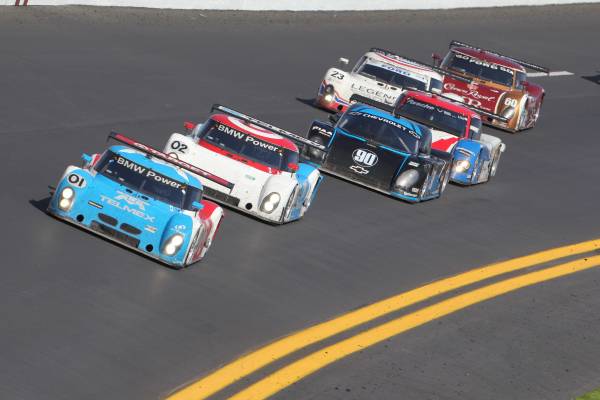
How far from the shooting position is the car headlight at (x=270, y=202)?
1755cm

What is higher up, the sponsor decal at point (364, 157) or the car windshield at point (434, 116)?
the car windshield at point (434, 116)

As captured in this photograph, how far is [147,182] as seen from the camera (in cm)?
1580

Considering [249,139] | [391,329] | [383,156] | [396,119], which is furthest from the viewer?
[396,119]

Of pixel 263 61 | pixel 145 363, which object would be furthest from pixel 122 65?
pixel 145 363

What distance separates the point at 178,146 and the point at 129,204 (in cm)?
297

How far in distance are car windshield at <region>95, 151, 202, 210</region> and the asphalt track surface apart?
78 cm

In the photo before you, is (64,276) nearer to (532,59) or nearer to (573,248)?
(573,248)

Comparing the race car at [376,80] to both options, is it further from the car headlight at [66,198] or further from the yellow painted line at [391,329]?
→ the car headlight at [66,198]

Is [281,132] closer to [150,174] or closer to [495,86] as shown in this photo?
[150,174]

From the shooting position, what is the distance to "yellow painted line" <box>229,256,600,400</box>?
41.6 feet

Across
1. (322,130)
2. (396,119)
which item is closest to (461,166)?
(396,119)

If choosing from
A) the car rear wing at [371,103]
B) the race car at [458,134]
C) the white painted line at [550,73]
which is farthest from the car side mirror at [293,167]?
the white painted line at [550,73]

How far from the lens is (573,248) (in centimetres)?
1969

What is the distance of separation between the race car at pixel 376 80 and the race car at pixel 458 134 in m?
1.49
